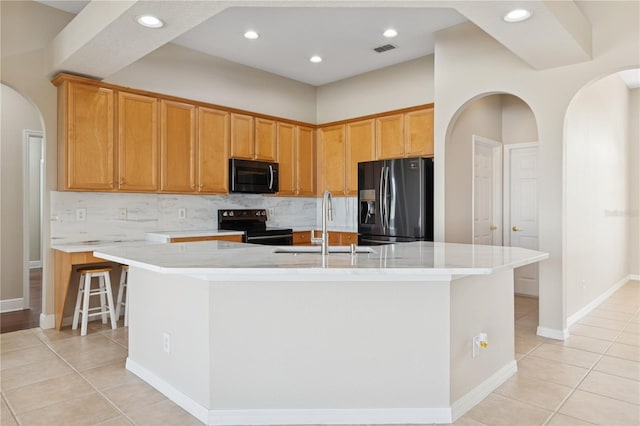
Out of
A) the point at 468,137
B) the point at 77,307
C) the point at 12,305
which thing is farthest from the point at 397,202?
the point at 12,305

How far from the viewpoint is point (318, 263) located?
2.10 meters

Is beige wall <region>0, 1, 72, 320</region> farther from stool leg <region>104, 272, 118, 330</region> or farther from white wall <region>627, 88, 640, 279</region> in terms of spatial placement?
white wall <region>627, 88, 640, 279</region>

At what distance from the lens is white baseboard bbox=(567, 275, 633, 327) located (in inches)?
163

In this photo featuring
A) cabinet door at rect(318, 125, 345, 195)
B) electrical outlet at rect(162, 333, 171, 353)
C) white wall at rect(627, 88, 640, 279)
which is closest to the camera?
electrical outlet at rect(162, 333, 171, 353)

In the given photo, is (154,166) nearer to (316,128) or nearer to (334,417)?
(316,128)

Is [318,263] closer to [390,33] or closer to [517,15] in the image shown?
[517,15]

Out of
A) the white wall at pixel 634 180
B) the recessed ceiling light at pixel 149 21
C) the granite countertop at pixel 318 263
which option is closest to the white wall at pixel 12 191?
the recessed ceiling light at pixel 149 21

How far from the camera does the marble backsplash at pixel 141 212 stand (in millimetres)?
4105

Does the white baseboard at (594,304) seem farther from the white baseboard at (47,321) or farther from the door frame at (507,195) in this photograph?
the white baseboard at (47,321)

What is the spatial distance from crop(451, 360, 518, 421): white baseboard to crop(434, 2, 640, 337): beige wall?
3.96 feet

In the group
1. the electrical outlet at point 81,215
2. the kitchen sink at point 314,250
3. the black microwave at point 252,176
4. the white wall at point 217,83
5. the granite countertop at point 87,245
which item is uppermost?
the white wall at point 217,83

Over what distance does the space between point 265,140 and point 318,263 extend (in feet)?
12.2

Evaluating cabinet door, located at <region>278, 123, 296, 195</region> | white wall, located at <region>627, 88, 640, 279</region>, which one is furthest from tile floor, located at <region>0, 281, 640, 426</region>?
white wall, located at <region>627, 88, 640, 279</region>

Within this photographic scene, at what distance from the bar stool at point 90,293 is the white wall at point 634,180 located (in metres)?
7.59
